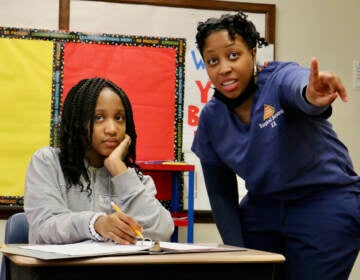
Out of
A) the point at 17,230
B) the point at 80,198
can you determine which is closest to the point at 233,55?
the point at 80,198

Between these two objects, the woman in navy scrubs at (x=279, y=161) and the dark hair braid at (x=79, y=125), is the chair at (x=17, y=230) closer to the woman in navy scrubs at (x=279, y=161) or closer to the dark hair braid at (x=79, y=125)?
the dark hair braid at (x=79, y=125)

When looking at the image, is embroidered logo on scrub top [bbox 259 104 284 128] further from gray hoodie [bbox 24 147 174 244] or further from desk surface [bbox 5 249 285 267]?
desk surface [bbox 5 249 285 267]

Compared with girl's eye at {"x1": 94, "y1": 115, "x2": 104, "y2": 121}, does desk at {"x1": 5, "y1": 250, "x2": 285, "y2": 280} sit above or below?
below

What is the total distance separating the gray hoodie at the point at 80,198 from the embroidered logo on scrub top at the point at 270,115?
1.22ft

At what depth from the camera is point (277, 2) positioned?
370 cm

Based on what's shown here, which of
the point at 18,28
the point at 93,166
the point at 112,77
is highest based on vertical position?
the point at 18,28

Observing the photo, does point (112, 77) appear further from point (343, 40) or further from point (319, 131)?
point (319, 131)

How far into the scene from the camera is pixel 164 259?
37.3 inches

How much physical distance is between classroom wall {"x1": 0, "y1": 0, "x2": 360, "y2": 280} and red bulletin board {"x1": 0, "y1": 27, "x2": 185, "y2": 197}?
76 centimetres

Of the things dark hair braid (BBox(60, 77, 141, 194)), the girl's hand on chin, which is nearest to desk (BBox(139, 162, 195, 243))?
dark hair braid (BBox(60, 77, 141, 194))

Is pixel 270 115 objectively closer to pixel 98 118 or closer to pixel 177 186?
pixel 98 118

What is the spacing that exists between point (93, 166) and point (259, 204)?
49 cm

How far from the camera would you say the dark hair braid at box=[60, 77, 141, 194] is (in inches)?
59.4

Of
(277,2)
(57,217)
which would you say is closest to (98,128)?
(57,217)
